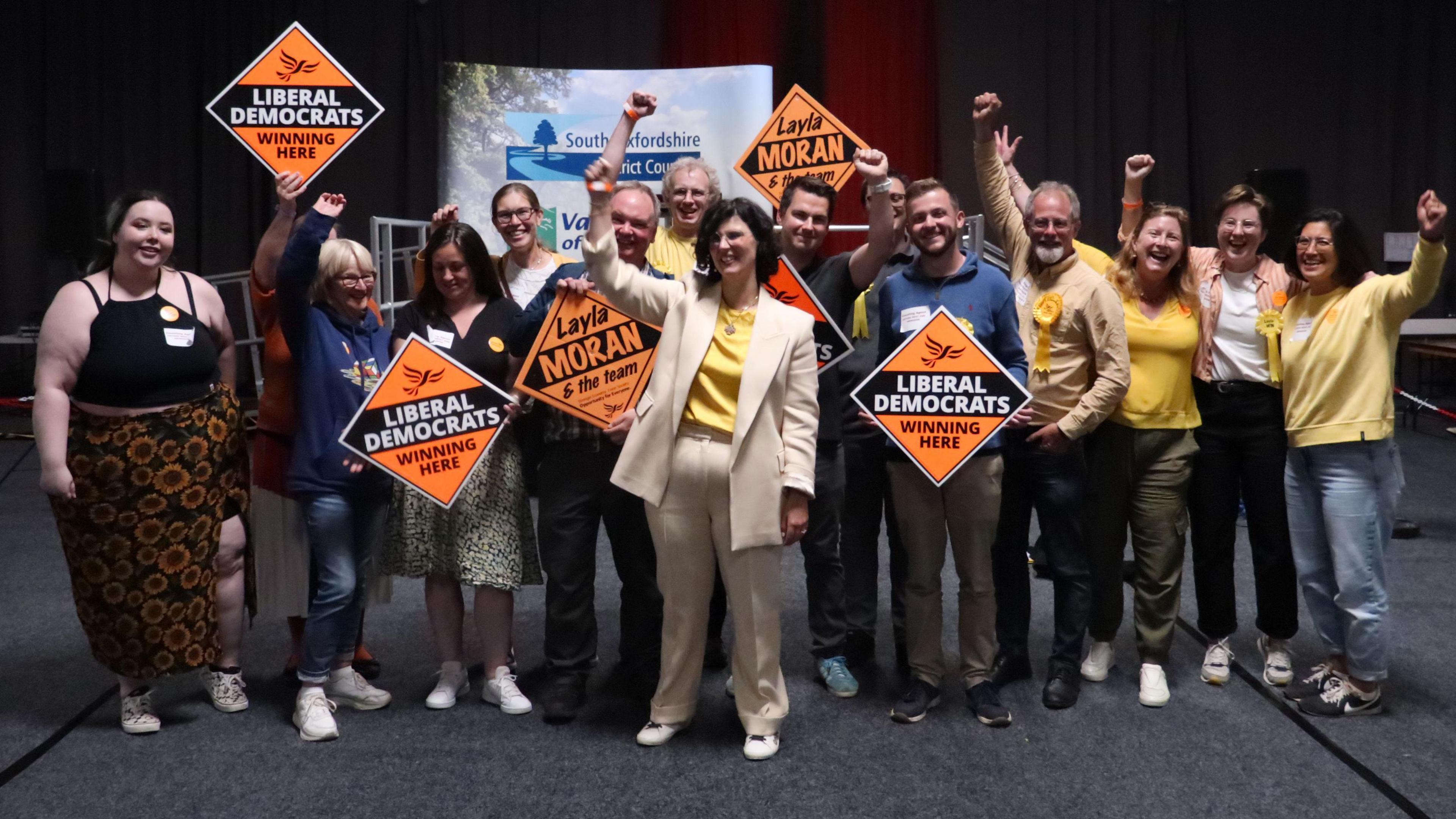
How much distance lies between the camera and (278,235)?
2816 mm

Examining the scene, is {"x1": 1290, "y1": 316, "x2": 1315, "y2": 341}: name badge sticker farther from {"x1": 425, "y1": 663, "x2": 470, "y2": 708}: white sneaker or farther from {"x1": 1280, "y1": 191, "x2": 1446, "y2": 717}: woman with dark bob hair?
{"x1": 425, "y1": 663, "x2": 470, "y2": 708}: white sneaker

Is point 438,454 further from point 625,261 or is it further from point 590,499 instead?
point 625,261

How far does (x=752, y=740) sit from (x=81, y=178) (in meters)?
7.06

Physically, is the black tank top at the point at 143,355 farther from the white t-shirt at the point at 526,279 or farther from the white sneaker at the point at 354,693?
the white t-shirt at the point at 526,279

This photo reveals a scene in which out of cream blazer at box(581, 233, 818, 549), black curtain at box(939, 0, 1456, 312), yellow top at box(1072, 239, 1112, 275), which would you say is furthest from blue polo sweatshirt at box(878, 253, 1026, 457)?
black curtain at box(939, 0, 1456, 312)

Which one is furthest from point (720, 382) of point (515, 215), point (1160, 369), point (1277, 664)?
point (1277, 664)

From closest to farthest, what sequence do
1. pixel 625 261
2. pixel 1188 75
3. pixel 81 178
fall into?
pixel 625 261 < pixel 81 178 < pixel 1188 75

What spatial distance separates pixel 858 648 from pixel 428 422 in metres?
1.41

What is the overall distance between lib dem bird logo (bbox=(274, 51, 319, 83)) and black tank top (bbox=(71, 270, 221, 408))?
0.64 meters

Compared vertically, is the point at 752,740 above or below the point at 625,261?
below

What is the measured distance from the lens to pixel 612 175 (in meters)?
2.65

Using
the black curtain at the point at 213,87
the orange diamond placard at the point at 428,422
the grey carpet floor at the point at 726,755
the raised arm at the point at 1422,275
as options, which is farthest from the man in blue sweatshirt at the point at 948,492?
the black curtain at the point at 213,87

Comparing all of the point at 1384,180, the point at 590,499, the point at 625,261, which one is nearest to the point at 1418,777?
the point at 590,499

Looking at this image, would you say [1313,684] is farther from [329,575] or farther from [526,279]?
[329,575]
